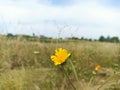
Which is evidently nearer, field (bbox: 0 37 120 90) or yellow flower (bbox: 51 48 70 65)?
yellow flower (bbox: 51 48 70 65)

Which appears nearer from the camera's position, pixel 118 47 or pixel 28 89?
pixel 28 89

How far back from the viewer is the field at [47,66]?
4.13 m

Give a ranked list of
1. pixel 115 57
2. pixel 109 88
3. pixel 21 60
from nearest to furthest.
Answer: pixel 109 88 < pixel 21 60 < pixel 115 57

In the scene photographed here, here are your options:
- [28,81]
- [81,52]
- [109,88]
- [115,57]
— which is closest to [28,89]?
[28,81]

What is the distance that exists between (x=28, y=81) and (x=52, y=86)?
29 centimetres

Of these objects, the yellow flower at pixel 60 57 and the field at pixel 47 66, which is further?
the field at pixel 47 66

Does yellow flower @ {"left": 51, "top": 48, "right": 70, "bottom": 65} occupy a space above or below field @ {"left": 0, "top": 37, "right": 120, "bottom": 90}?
above

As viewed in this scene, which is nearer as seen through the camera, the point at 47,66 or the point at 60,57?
the point at 60,57

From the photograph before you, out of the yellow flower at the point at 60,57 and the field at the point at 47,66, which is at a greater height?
the yellow flower at the point at 60,57

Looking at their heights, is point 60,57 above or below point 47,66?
above

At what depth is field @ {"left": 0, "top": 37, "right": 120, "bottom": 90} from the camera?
413 cm

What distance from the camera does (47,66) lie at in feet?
18.6

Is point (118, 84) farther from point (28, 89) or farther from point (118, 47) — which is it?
point (118, 47)

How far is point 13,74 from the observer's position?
4.38 meters
